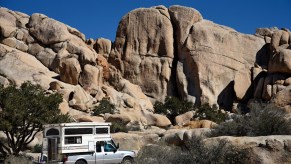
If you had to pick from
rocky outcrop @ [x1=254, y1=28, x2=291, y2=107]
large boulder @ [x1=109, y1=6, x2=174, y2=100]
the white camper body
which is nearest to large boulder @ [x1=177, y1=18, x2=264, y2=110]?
large boulder @ [x1=109, y1=6, x2=174, y2=100]

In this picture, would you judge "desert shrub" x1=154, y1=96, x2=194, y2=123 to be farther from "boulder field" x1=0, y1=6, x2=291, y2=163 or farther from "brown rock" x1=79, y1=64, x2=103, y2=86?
"brown rock" x1=79, y1=64, x2=103, y2=86

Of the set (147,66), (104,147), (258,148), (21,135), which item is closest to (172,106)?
(147,66)

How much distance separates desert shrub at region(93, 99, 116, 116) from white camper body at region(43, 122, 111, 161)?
26099 millimetres

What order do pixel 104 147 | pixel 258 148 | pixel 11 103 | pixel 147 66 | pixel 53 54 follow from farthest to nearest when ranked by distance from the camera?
pixel 147 66, pixel 53 54, pixel 11 103, pixel 104 147, pixel 258 148

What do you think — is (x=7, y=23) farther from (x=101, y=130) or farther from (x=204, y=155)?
(x=204, y=155)

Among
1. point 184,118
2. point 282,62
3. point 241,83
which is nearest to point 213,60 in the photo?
point 241,83

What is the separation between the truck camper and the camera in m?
18.9

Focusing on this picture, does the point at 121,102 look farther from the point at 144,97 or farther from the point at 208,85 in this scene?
the point at 208,85

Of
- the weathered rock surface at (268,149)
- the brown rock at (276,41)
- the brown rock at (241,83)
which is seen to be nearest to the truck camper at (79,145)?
the weathered rock surface at (268,149)

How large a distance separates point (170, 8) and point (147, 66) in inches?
435

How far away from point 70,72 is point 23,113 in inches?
1255

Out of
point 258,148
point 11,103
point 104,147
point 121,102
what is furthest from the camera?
point 121,102

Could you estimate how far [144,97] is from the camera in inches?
2392

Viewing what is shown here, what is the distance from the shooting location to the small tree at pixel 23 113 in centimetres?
A: 2402
